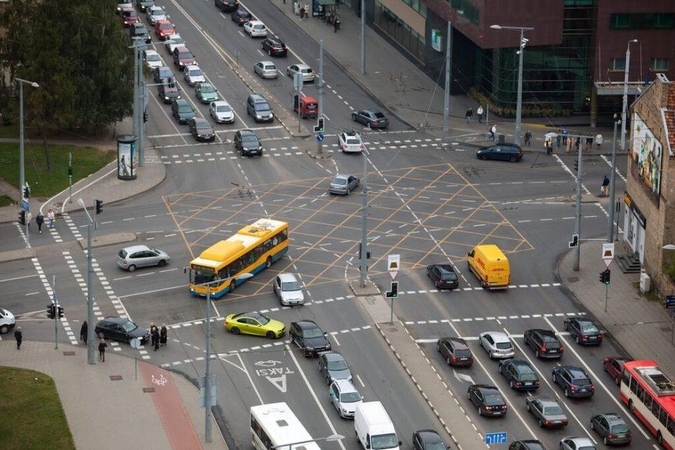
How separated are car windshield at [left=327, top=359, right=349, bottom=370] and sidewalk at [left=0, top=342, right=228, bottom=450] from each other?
26.4 ft

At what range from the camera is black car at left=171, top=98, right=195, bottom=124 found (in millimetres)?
136125

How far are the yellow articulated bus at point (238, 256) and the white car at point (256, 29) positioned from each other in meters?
59.3

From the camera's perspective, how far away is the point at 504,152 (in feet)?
416

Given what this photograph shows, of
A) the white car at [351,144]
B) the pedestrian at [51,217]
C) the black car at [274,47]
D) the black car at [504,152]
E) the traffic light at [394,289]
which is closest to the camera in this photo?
the traffic light at [394,289]

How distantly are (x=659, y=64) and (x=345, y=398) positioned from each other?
63198 millimetres

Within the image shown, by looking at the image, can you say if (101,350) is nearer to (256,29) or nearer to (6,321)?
(6,321)

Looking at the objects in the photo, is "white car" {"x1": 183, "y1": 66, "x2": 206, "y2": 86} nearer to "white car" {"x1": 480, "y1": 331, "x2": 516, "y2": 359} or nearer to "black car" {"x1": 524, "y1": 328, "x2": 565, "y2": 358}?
"white car" {"x1": 480, "y1": 331, "x2": 516, "y2": 359}

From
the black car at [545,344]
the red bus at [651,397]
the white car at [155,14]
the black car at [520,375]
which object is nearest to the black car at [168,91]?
the white car at [155,14]

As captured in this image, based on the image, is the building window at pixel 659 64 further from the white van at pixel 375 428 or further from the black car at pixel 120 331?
the white van at pixel 375 428

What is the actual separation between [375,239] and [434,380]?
22.9 m

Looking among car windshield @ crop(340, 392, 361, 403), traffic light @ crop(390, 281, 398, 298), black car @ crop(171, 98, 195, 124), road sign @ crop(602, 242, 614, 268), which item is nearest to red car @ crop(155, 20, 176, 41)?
black car @ crop(171, 98, 195, 124)

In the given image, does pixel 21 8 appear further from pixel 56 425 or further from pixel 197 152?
pixel 56 425

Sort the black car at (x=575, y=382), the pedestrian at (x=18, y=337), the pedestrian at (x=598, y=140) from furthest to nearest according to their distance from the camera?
the pedestrian at (x=598, y=140)
the pedestrian at (x=18, y=337)
the black car at (x=575, y=382)

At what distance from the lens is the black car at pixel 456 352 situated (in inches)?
3543
